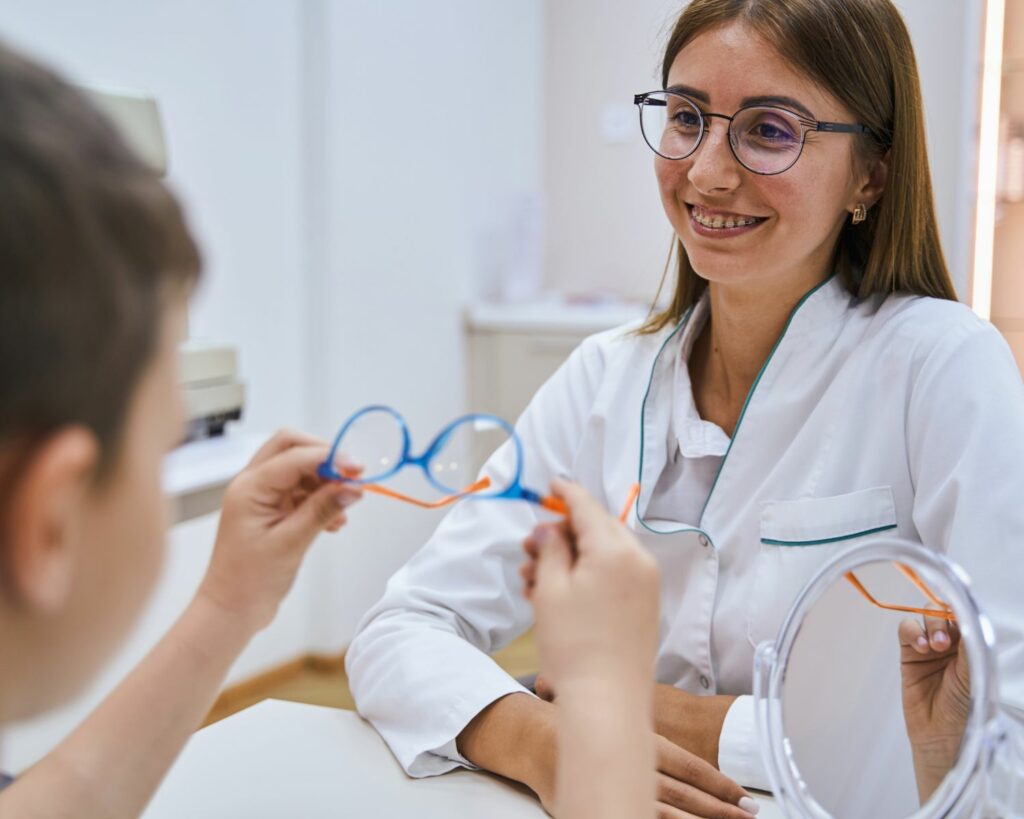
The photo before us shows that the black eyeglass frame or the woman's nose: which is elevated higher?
the black eyeglass frame

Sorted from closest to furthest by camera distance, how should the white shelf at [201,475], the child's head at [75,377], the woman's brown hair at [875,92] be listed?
the child's head at [75,377]
the woman's brown hair at [875,92]
the white shelf at [201,475]

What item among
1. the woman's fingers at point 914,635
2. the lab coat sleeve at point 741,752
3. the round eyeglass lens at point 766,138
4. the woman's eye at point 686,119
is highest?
the woman's eye at point 686,119

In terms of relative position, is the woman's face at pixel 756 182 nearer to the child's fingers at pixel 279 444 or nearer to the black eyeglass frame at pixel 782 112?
the black eyeglass frame at pixel 782 112

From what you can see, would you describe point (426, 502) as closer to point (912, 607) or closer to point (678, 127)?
point (912, 607)

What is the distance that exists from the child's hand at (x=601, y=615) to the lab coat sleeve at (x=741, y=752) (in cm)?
41

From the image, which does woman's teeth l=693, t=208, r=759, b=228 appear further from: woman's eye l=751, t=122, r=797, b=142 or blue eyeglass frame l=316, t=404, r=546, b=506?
blue eyeglass frame l=316, t=404, r=546, b=506

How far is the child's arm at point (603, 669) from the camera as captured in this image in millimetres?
669

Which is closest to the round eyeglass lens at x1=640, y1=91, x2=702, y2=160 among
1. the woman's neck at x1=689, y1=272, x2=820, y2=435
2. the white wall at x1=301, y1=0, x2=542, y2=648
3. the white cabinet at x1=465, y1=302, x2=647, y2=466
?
the woman's neck at x1=689, y1=272, x2=820, y2=435

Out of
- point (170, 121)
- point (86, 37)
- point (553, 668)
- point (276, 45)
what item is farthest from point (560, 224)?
point (553, 668)

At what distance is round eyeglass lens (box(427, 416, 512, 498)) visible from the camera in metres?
0.87

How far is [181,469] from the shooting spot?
194cm

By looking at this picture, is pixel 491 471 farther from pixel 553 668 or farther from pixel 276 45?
pixel 276 45

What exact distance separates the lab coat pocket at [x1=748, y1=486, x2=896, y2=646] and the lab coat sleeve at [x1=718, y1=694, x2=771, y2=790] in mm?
162

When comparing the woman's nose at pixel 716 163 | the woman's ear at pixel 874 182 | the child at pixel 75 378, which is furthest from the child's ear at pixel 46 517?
the woman's ear at pixel 874 182
